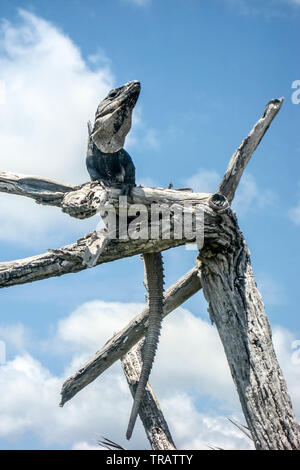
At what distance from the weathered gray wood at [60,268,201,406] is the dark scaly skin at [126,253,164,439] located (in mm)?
788

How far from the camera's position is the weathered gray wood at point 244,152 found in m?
6.05

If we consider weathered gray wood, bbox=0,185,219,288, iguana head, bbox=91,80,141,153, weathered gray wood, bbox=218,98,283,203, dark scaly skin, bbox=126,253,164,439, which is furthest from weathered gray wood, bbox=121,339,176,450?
iguana head, bbox=91,80,141,153

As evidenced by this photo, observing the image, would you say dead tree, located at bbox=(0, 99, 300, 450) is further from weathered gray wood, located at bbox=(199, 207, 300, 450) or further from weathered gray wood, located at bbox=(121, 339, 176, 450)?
weathered gray wood, located at bbox=(121, 339, 176, 450)

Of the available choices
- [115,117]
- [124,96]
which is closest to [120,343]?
[115,117]

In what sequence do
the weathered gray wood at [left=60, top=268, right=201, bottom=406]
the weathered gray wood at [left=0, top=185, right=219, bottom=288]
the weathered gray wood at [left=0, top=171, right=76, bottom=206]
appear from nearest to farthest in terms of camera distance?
the weathered gray wood at [left=0, top=185, right=219, bottom=288]
the weathered gray wood at [left=0, top=171, right=76, bottom=206]
the weathered gray wood at [left=60, top=268, right=201, bottom=406]

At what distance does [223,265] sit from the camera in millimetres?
5676

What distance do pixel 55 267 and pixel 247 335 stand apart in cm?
211

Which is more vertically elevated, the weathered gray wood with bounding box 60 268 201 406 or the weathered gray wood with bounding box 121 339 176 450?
the weathered gray wood with bounding box 60 268 201 406

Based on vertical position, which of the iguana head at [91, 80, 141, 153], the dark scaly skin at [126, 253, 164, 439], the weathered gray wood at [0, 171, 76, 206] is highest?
the iguana head at [91, 80, 141, 153]

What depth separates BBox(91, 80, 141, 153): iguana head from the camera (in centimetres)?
543

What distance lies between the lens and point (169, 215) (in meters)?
5.38

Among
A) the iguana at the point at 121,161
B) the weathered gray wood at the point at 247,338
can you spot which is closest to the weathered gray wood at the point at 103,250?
the iguana at the point at 121,161
